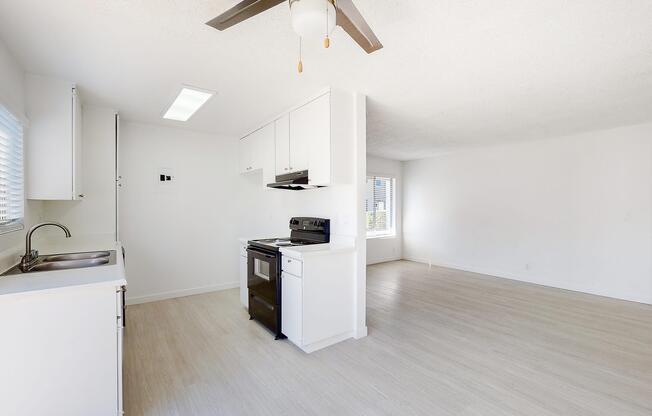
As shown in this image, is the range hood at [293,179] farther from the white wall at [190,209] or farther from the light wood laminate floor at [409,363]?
the light wood laminate floor at [409,363]

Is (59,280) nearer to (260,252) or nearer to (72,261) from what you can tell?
(72,261)

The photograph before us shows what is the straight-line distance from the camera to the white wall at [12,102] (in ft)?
6.62

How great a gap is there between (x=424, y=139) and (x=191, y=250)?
163 inches

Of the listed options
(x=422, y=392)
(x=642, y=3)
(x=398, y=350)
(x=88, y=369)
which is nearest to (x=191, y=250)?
(x=88, y=369)

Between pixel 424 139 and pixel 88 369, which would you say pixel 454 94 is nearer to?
pixel 424 139

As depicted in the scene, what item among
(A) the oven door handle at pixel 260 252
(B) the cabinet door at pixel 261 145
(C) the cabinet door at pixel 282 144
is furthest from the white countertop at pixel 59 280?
(B) the cabinet door at pixel 261 145

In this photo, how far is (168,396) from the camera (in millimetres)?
2080

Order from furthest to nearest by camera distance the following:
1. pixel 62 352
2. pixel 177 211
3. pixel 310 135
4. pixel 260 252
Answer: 1. pixel 177 211
2. pixel 260 252
3. pixel 310 135
4. pixel 62 352

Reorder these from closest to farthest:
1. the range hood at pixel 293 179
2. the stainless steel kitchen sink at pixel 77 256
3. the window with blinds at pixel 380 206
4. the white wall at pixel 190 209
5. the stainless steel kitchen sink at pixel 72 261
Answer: the stainless steel kitchen sink at pixel 72 261, the stainless steel kitchen sink at pixel 77 256, the range hood at pixel 293 179, the white wall at pixel 190 209, the window with blinds at pixel 380 206

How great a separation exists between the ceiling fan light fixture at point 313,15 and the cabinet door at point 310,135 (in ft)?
5.17

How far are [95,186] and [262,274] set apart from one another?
2.21 meters

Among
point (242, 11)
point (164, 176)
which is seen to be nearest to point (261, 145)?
point (164, 176)

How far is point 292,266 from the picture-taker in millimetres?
2777

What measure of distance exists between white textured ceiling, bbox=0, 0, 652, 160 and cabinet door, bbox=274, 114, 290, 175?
A: 0.19 m
